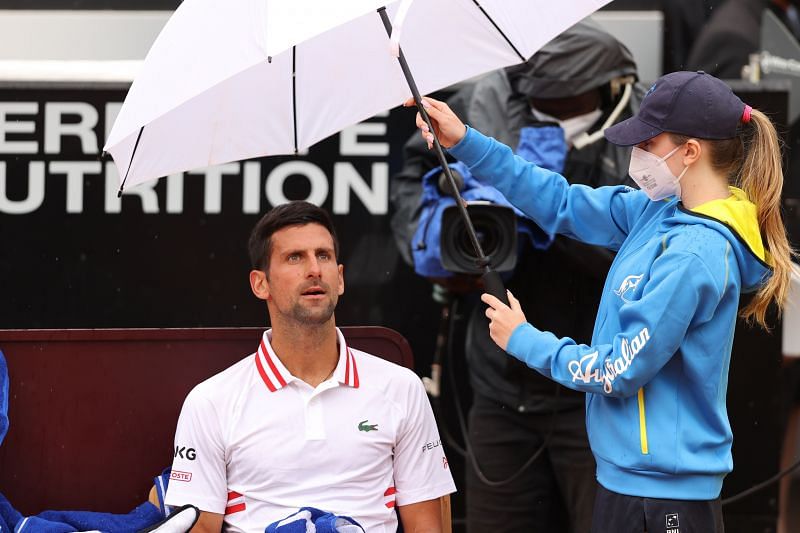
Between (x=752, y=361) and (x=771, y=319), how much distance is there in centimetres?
15

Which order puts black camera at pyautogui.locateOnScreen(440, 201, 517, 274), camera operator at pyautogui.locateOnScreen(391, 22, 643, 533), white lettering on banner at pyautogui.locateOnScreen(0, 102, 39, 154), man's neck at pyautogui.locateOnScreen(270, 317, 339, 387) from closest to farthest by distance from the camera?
man's neck at pyautogui.locateOnScreen(270, 317, 339, 387), black camera at pyautogui.locateOnScreen(440, 201, 517, 274), camera operator at pyautogui.locateOnScreen(391, 22, 643, 533), white lettering on banner at pyautogui.locateOnScreen(0, 102, 39, 154)

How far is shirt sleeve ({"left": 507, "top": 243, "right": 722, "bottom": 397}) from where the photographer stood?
2434 mm

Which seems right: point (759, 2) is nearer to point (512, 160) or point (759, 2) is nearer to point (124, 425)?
point (512, 160)

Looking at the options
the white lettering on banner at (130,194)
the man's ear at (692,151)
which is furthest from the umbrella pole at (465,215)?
the white lettering on banner at (130,194)

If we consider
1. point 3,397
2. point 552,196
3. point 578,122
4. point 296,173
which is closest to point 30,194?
point 296,173

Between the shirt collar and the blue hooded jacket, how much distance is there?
22.9 inches

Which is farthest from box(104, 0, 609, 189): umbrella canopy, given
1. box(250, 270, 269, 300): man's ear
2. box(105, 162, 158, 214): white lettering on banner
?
box(105, 162, 158, 214): white lettering on banner

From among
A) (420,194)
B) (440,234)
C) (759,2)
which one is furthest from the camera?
(759,2)

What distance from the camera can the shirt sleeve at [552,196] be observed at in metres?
2.85

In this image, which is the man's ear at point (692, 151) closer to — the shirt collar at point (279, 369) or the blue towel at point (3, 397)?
the shirt collar at point (279, 369)

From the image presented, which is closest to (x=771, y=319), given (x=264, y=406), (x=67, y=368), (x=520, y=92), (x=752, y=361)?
(x=752, y=361)

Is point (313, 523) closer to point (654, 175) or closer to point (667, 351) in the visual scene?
point (667, 351)

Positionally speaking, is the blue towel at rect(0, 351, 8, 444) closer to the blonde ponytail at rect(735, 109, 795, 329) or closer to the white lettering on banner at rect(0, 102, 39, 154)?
the white lettering on banner at rect(0, 102, 39, 154)

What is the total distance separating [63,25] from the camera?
425 cm
